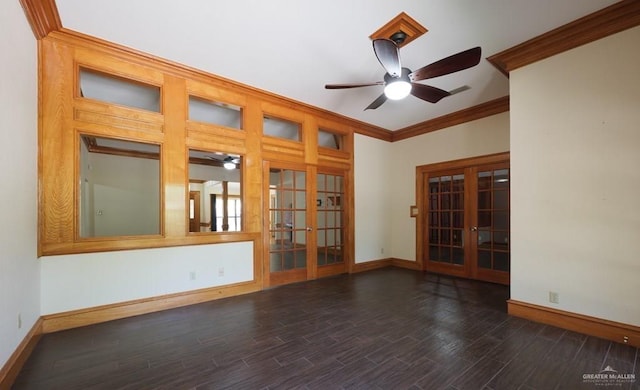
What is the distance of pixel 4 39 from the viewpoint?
190 cm

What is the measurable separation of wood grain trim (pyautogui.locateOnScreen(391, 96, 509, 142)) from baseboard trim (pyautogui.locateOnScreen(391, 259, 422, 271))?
2812mm

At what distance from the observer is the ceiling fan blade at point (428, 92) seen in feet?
10.3

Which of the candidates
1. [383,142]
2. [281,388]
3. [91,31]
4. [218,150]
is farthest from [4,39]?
[383,142]

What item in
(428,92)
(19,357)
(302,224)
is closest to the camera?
(19,357)

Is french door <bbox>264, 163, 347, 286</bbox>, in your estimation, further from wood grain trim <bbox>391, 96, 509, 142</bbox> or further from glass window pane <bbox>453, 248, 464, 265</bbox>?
glass window pane <bbox>453, 248, 464, 265</bbox>

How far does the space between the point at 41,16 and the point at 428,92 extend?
4093 millimetres

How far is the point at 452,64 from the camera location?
262cm

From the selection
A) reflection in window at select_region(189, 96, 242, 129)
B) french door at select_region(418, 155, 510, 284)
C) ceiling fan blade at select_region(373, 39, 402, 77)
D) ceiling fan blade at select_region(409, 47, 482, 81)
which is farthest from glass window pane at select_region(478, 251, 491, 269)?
reflection in window at select_region(189, 96, 242, 129)

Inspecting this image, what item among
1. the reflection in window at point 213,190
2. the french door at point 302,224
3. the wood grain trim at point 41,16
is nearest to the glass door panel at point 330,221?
the french door at point 302,224

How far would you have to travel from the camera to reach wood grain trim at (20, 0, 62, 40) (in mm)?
2314

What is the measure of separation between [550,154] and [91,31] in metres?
5.25

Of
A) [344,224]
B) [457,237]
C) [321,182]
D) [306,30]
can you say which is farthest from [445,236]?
[306,30]

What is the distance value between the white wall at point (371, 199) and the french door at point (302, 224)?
437 millimetres

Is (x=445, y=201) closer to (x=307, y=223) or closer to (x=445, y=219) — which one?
(x=445, y=219)
